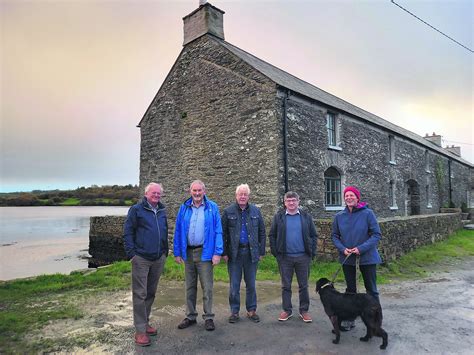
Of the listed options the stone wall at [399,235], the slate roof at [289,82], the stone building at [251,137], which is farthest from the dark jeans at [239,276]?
the slate roof at [289,82]

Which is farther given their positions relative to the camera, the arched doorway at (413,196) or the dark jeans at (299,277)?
the arched doorway at (413,196)

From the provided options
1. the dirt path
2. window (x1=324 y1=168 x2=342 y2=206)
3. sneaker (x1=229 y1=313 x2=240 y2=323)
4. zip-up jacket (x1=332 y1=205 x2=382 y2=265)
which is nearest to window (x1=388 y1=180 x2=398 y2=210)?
window (x1=324 y1=168 x2=342 y2=206)

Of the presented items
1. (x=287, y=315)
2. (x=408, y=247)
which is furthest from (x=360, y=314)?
(x=408, y=247)

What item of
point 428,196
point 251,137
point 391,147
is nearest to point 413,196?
point 428,196

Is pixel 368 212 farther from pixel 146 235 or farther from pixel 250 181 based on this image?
pixel 250 181

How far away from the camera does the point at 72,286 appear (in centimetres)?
727

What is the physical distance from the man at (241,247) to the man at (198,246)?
237 mm

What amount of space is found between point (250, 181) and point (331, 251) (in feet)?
12.6

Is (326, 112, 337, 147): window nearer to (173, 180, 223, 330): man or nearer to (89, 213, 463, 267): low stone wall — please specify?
(89, 213, 463, 267): low stone wall

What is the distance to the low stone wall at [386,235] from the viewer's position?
8539mm

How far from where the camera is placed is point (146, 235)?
4395mm

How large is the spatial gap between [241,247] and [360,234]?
170 centimetres

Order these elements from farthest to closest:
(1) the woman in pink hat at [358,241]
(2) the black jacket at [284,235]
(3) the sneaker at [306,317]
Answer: (2) the black jacket at [284,235], (3) the sneaker at [306,317], (1) the woman in pink hat at [358,241]

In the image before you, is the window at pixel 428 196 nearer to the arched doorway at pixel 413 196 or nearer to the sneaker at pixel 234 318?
the arched doorway at pixel 413 196
